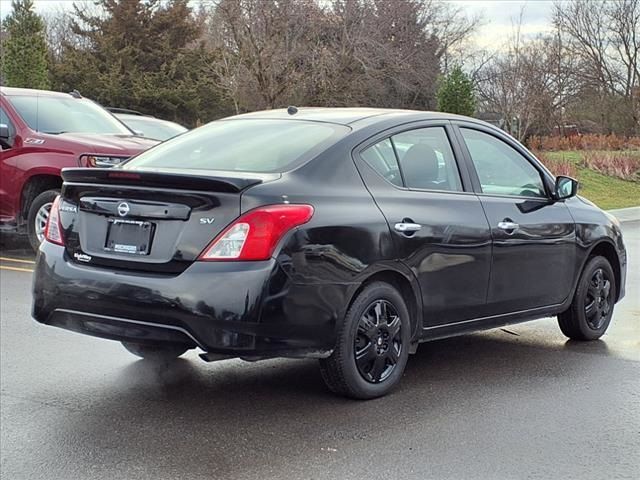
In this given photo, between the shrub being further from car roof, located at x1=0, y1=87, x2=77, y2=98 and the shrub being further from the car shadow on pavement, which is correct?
car roof, located at x1=0, y1=87, x2=77, y2=98

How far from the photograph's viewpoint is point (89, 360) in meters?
5.86

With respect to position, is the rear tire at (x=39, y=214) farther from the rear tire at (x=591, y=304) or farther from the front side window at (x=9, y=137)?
the rear tire at (x=591, y=304)

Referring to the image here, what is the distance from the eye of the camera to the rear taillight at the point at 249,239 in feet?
14.2

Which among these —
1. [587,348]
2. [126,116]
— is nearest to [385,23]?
[126,116]

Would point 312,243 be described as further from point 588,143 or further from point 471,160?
point 588,143

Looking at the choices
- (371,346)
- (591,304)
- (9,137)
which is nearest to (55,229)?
(371,346)

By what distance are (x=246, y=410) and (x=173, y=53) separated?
143 feet

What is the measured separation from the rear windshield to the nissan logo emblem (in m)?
0.60

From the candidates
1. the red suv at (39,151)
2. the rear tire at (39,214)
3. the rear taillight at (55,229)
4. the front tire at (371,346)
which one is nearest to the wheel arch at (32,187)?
the red suv at (39,151)

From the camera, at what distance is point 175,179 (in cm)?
448

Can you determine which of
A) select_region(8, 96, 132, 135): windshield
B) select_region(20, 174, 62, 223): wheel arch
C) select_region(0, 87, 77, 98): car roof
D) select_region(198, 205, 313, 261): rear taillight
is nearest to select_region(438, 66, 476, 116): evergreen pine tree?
select_region(8, 96, 132, 135): windshield

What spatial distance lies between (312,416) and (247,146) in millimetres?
1644

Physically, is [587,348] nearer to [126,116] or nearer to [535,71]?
[126,116]

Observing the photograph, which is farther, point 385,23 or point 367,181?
point 385,23
